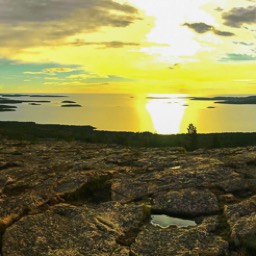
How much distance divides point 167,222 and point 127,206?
156cm

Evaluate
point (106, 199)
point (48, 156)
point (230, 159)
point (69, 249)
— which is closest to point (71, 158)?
point (48, 156)

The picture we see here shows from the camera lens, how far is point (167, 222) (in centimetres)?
1095

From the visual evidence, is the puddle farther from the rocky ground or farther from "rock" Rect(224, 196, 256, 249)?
"rock" Rect(224, 196, 256, 249)

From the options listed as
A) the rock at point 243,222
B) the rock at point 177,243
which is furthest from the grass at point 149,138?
the rock at point 177,243

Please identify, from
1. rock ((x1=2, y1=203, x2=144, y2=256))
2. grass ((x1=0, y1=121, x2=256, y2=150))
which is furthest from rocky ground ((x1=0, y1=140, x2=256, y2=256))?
grass ((x1=0, y1=121, x2=256, y2=150))

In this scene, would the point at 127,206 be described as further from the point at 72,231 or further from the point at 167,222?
the point at 72,231

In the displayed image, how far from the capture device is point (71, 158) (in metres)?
20.2

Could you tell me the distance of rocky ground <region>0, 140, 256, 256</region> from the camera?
9125 mm

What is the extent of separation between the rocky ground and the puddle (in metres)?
0.23

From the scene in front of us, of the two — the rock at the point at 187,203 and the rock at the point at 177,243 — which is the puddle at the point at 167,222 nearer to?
the rock at the point at 187,203

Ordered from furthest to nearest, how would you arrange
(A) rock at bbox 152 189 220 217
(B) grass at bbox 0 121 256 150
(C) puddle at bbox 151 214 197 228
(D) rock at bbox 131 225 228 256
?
(B) grass at bbox 0 121 256 150 < (A) rock at bbox 152 189 220 217 < (C) puddle at bbox 151 214 197 228 < (D) rock at bbox 131 225 228 256

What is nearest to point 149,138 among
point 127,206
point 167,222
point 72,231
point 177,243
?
point 127,206

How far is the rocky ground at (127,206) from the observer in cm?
912

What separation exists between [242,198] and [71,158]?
1055cm
